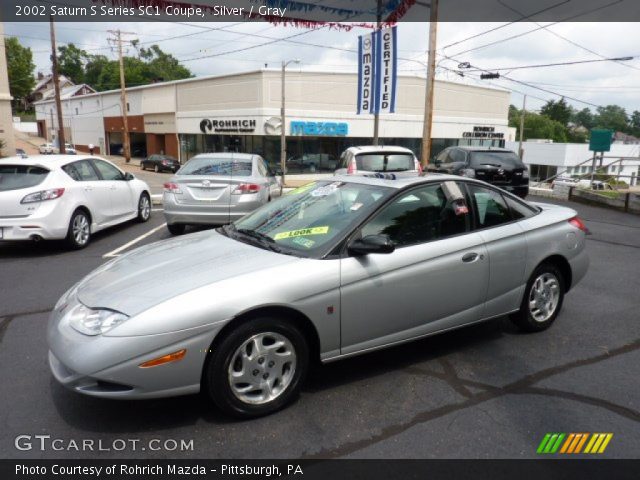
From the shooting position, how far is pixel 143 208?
1027 centimetres

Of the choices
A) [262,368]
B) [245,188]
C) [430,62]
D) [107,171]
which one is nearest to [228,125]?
[430,62]

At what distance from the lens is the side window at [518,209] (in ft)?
14.9

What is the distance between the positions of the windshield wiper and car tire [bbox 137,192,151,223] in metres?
6.51

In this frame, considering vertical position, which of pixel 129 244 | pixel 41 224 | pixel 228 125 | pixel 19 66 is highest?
pixel 19 66

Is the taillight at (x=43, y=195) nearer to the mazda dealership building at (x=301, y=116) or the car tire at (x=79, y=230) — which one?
the car tire at (x=79, y=230)

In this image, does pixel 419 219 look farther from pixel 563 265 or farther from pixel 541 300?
pixel 563 265

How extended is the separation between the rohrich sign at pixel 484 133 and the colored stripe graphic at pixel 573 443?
4377 centimetres

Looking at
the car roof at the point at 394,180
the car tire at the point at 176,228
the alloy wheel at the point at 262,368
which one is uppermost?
the car roof at the point at 394,180

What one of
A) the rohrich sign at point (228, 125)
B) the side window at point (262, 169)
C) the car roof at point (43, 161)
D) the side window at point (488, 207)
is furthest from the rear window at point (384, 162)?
the rohrich sign at point (228, 125)

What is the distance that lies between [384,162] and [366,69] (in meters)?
10.5

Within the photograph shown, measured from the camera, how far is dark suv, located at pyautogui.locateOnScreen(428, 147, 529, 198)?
41.7 ft

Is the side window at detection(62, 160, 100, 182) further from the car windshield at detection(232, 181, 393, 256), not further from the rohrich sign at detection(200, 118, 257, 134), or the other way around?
the rohrich sign at detection(200, 118, 257, 134)

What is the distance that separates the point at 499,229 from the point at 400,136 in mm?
37454

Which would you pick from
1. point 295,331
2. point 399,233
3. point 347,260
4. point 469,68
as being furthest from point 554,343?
point 469,68
